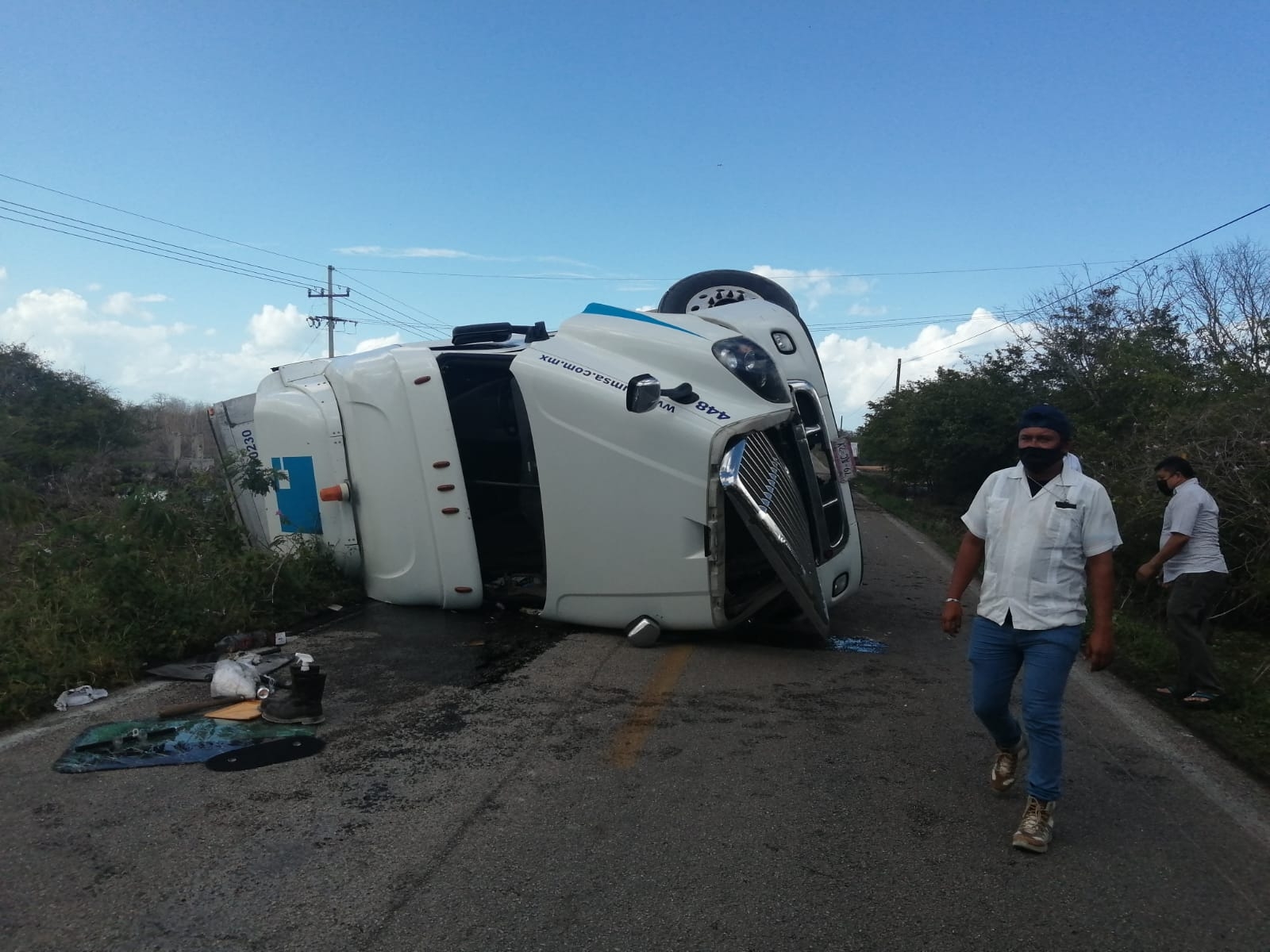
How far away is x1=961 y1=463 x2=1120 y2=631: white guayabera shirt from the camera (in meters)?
3.71

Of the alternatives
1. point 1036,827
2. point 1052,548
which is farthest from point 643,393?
point 1036,827

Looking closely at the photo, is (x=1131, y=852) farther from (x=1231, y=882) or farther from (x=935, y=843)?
(x=935, y=843)

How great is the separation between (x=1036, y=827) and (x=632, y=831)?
5.16ft

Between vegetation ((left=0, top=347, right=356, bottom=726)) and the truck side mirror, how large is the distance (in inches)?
126

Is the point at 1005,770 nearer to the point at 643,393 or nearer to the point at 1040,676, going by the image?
the point at 1040,676

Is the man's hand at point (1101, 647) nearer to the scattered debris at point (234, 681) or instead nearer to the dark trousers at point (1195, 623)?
the dark trousers at point (1195, 623)

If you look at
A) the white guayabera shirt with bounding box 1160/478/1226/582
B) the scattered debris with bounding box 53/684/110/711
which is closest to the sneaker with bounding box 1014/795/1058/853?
the white guayabera shirt with bounding box 1160/478/1226/582

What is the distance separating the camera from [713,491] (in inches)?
235

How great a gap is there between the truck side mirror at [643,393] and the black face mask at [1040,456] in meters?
2.69

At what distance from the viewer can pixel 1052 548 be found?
3.73 metres

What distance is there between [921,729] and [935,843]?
4.64ft

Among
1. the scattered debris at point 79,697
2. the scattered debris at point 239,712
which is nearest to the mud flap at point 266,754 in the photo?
the scattered debris at point 239,712

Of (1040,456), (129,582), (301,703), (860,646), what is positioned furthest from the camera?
(860,646)

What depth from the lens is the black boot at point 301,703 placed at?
490 centimetres
